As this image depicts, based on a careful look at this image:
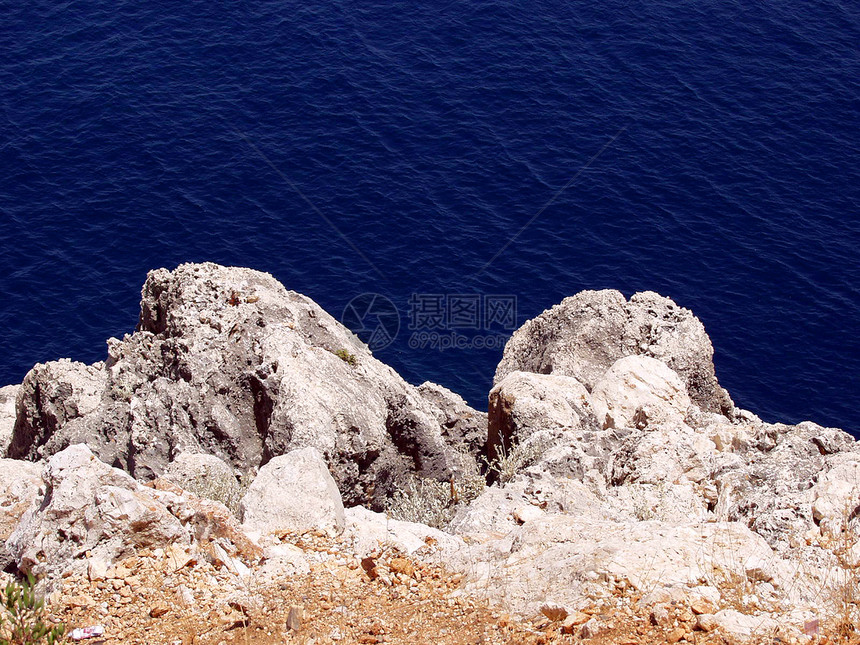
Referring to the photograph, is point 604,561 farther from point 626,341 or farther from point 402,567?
point 626,341

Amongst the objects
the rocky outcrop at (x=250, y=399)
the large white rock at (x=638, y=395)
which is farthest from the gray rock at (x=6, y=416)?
the large white rock at (x=638, y=395)

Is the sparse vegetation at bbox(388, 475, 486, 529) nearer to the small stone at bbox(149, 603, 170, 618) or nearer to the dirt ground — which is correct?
the dirt ground

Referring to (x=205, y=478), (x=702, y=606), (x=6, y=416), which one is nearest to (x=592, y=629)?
(x=702, y=606)

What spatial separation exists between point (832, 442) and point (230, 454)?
12.2 m

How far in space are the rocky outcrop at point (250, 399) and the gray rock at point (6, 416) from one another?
307 cm

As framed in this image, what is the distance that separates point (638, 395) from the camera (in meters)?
20.7

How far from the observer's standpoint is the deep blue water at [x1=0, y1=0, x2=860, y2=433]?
53438 mm

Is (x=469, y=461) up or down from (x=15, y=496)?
down

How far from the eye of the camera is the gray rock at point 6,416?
2575 cm

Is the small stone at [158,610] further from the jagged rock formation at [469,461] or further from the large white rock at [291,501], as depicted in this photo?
the large white rock at [291,501]

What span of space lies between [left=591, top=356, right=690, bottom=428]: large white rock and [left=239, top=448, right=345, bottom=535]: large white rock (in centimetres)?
795

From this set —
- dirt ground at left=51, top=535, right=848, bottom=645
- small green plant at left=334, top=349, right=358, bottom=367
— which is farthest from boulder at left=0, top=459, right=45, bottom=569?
small green plant at left=334, top=349, right=358, bottom=367

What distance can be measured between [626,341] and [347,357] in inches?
302

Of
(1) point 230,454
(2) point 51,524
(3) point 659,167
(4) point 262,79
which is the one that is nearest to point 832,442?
(1) point 230,454
